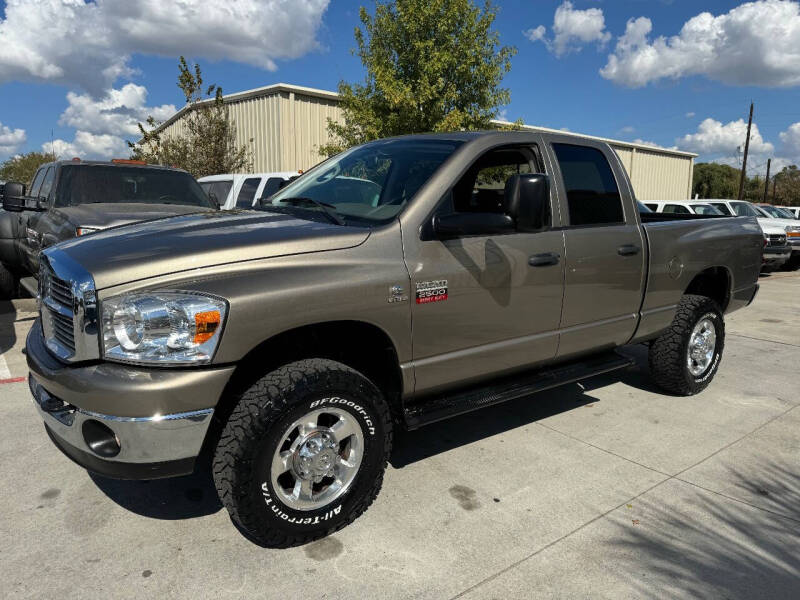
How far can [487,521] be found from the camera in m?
2.97

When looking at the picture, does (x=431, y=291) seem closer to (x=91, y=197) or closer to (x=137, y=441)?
(x=137, y=441)

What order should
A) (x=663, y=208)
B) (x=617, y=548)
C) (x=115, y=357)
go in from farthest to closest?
(x=663, y=208), (x=617, y=548), (x=115, y=357)

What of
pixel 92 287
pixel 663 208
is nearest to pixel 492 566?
pixel 92 287

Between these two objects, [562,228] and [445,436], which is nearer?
[562,228]

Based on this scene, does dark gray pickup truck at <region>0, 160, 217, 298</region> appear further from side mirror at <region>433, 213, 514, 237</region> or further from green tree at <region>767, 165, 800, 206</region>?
green tree at <region>767, 165, 800, 206</region>

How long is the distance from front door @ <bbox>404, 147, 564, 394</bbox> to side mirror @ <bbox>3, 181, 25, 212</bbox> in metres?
5.71

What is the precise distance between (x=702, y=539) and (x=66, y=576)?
2.88 metres

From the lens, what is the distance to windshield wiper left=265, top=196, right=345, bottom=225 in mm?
3055

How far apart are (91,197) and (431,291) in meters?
5.50

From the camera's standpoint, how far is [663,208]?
1602cm

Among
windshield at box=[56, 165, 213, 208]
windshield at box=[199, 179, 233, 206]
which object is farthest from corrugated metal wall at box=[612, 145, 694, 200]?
windshield at box=[56, 165, 213, 208]

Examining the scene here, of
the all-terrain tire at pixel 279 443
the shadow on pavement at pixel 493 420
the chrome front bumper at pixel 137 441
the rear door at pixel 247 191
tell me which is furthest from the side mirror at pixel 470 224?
the rear door at pixel 247 191

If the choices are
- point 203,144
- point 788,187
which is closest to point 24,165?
point 203,144

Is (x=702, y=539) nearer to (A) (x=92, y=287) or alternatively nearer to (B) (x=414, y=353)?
(B) (x=414, y=353)
